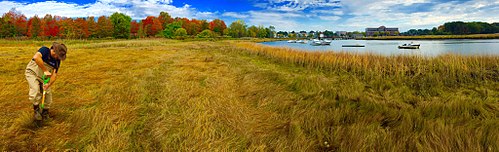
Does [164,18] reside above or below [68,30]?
above

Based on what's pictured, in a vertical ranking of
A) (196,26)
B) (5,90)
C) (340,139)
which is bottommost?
(340,139)

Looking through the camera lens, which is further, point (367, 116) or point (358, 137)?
point (367, 116)

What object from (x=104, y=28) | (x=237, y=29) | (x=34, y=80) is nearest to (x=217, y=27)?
(x=237, y=29)

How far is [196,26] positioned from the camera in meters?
99.2

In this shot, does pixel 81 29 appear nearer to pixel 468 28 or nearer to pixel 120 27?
pixel 120 27

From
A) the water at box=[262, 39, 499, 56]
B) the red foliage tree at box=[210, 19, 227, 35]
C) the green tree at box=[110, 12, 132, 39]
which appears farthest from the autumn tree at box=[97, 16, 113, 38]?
the red foliage tree at box=[210, 19, 227, 35]

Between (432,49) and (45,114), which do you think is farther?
(432,49)

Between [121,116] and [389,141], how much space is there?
423cm

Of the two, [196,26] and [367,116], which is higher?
[196,26]

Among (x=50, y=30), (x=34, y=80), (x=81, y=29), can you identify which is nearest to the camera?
(x=34, y=80)

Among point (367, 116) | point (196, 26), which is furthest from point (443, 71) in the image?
point (196, 26)

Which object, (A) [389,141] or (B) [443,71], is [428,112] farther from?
(B) [443,71]

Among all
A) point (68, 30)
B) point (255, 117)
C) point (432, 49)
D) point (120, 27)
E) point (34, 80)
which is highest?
point (120, 27)

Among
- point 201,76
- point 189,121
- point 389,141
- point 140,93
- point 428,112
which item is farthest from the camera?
point 201,76
